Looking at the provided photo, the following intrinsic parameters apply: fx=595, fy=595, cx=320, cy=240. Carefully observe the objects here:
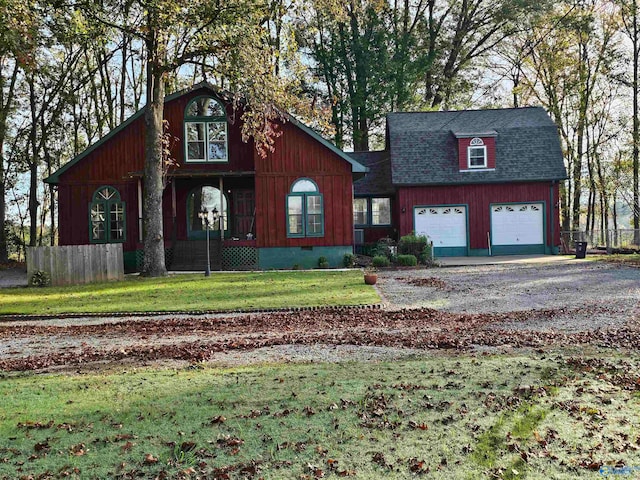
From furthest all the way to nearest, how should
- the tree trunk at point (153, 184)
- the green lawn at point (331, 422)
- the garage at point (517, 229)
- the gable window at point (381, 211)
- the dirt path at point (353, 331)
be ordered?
the gable window at point (381, 211) → the garage at point (517, 229) → the tree trunk at point (153, 184) → the dirt path at point (353, 331) → the green lawn at point (331, 422)

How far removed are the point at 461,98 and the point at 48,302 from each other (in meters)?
30.8

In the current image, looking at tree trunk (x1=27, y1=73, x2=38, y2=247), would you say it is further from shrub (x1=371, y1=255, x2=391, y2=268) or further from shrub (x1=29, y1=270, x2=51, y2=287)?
shrub (x1=371, y1=255, x2=391, y2=268)

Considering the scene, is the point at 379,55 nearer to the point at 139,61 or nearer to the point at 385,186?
the point at 385,186

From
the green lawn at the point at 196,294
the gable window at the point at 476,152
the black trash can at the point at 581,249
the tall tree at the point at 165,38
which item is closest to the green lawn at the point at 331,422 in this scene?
the green lawn at the point at 196,294

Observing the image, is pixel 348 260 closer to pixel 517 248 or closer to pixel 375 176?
pixel 375 176

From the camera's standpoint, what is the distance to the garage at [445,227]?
88.2 ft

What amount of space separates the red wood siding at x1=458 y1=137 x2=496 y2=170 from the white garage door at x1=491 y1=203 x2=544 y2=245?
7.00 feet

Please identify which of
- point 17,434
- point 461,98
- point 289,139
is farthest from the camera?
point 461,98

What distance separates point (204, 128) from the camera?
23047 mm

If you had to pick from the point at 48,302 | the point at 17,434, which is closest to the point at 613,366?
the point at 17,434

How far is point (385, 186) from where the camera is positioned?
93.0 feet

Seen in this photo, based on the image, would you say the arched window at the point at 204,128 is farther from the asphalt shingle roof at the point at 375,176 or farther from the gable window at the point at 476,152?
the gable window at the point at 476,152

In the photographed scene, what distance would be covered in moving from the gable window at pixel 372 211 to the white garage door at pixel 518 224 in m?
4.94

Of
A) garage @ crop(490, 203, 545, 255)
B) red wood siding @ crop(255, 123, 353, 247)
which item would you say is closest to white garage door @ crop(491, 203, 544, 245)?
garage @ crop(490, 203, 545, 255)
